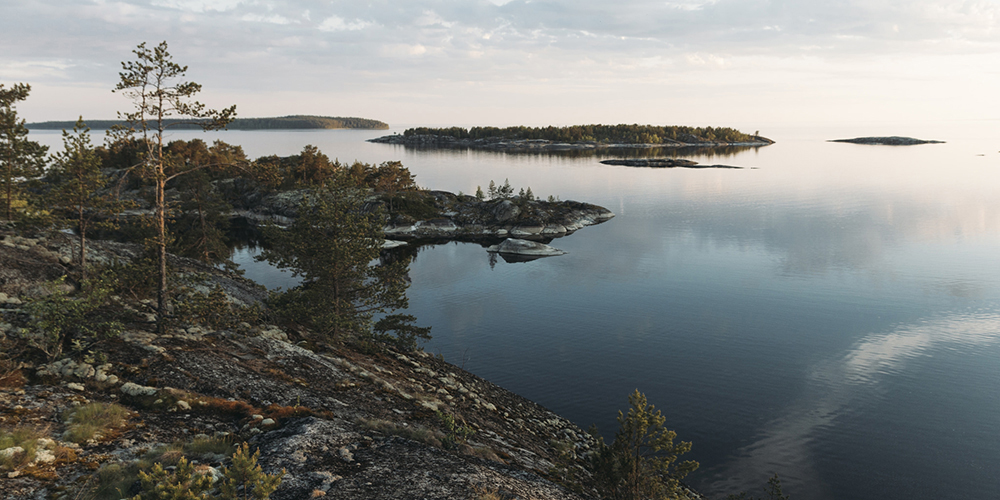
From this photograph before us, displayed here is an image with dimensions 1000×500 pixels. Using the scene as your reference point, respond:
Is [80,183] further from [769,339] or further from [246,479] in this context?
[769,339]

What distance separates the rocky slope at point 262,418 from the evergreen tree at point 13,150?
418 inches

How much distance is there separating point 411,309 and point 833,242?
7402cm

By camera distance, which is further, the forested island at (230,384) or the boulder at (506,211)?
the boulder at (506,211)

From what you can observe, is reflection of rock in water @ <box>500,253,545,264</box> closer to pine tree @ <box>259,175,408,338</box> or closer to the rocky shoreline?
the rocky shoreline

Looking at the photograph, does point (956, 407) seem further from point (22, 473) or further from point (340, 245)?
point (22, 473)

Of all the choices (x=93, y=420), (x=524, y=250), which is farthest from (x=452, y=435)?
(x=524, y=250)

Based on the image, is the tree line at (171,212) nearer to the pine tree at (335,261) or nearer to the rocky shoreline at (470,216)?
the pine tree at (335,261)

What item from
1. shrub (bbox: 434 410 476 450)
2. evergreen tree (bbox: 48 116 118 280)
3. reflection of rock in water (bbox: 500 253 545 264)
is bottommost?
reflection of rock in water (bbox: 500 253 545 264)

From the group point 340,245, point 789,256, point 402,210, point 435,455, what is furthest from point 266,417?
point 402,210

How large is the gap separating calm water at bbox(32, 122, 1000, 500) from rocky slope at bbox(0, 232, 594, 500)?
502 inches

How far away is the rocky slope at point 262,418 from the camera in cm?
1364

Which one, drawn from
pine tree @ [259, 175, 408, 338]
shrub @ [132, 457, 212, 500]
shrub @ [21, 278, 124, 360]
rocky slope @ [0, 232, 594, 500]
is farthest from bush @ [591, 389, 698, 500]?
pine tree @ [259, 175, 408, 338]

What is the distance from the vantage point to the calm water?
31719mm

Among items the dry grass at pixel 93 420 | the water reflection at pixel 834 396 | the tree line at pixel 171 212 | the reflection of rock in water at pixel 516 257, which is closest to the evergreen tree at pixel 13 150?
the tree line at pixel 171 212
